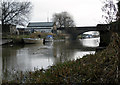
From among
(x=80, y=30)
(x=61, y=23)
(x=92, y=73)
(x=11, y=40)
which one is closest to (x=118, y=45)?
(x=92, y=73)

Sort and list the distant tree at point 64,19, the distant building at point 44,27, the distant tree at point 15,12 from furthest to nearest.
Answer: the distant building at point 44,27, the distant tree at point 64,19, the distant tree at point 15,12

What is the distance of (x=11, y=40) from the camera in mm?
29719

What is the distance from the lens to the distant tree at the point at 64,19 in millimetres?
64681

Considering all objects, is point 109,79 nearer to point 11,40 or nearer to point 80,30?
point 11,40

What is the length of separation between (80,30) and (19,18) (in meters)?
32.3

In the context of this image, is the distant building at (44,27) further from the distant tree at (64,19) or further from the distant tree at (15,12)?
the distant tree at (15,12)

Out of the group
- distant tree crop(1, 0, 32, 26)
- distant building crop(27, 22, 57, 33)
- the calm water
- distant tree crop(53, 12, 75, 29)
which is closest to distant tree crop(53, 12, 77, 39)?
distant tree crop(53, 12, 75, 29)

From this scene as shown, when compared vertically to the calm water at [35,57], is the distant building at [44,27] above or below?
above

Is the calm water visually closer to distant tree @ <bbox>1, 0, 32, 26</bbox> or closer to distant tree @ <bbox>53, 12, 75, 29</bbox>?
distant tree @ <bbox>1, 0, 32, 26</bbox>

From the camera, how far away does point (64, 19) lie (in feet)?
215

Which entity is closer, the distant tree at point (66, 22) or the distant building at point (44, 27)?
the distant tree at point (66, 22)

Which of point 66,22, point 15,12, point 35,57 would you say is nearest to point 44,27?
point 66,22

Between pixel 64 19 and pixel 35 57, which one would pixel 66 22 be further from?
pixel 35 57

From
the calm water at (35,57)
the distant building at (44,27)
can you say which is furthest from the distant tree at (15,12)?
the distant building at (44,27)
